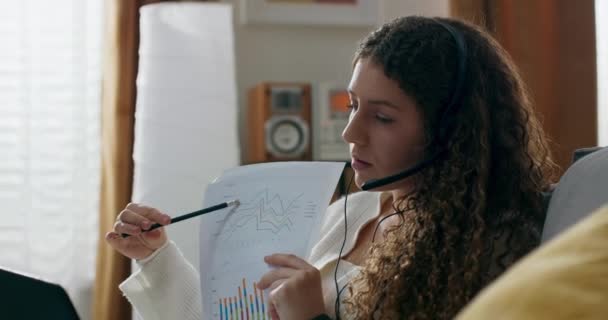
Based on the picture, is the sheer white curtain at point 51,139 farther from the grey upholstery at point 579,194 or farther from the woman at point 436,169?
the grey upholstery at point 579,194

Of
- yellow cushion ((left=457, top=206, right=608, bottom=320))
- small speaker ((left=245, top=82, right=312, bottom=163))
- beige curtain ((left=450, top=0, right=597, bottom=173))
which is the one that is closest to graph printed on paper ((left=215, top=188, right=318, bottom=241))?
yellow cushion ((left=457, top=206, right=608, bottom=320))

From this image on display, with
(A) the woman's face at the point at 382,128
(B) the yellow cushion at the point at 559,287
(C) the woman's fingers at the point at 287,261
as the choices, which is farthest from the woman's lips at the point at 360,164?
(B) the yellow cushion at the point at 559,287

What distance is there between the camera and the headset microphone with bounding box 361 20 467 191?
1.16 meters

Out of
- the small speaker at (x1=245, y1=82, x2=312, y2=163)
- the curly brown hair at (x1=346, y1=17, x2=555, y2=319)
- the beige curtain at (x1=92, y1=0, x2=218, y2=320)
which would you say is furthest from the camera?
the small speaker at (x1=245, y1=82, x2=312, y2=163)

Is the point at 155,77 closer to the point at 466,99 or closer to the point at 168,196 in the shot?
the point at 168,196

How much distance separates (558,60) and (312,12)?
0.95 meters

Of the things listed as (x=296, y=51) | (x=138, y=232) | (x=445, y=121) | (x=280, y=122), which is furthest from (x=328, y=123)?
(x=445, y=121)

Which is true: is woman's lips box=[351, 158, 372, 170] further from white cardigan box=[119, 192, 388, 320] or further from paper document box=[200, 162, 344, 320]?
white cardigan box=[119, 192, 388, 320]

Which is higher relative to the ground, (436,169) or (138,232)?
(436,169)

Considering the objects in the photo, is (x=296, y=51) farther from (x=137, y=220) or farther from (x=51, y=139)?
(x=137, y=220)

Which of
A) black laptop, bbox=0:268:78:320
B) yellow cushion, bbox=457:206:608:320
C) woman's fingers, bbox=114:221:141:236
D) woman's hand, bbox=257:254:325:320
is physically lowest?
woman's hand, bbox=257:254:325:320

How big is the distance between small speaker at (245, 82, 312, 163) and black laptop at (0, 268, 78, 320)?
1.88m

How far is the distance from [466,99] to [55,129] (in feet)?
5.73

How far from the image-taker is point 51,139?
2578 mm
